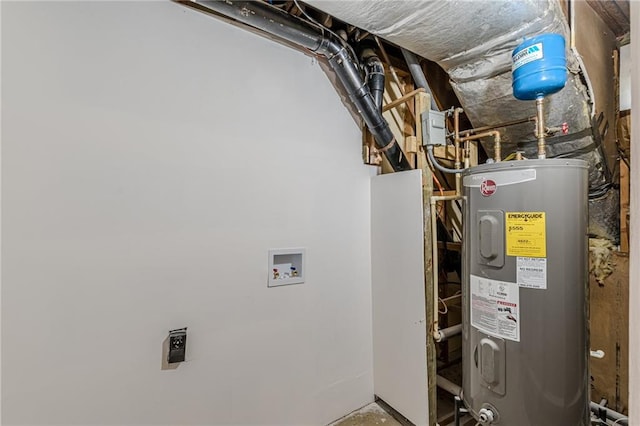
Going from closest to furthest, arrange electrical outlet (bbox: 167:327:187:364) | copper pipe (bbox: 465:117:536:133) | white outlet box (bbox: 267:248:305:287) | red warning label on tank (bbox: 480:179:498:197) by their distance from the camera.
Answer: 1. red warning label on tank (bbox: 480:179:498:197)
2. electrical outlet (bbox: 167:327:187:364)
3. copper pipe (bbox: 465:117:536:133)
4. white outlet box (bbox: 267:248:305:287)

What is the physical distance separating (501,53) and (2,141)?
2323mm

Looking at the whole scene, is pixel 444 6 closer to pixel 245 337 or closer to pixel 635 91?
pixel 635 91

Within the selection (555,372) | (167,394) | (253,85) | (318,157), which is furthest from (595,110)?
(167,394)

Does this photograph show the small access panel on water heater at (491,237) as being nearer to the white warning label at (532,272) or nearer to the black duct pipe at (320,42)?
the white warning label at (532,272)

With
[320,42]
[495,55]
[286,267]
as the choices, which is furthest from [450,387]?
[320,42]

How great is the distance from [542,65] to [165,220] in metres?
1.90

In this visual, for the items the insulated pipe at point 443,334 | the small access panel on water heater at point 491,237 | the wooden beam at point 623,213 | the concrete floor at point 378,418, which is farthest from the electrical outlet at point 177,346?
the wooden beam at point 623,213

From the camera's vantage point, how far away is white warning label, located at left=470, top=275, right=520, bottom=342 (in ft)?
4.30

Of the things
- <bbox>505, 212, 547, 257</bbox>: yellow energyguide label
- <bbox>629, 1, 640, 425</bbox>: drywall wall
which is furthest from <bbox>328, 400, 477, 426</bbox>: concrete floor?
<bbox>629, 1, 640, 425</bbox>: drywall wall

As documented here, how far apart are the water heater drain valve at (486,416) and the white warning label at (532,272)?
64cm

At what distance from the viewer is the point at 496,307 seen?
1.36 metres

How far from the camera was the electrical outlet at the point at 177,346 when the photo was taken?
5.06 feet

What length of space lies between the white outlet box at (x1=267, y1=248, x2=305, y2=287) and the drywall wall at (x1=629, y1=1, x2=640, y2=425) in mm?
1606

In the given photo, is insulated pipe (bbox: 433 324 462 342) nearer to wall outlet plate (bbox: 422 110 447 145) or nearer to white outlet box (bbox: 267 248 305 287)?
white outlet box (bbox: 267 248 305 287)
